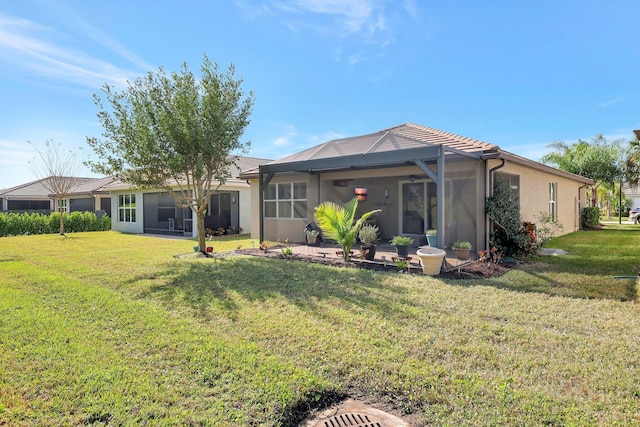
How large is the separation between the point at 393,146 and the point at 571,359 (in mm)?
6560

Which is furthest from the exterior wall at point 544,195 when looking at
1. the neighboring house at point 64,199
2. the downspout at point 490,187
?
the neighboring house at point 64,199

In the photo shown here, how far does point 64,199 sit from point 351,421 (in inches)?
1355

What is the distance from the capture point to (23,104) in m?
14.9

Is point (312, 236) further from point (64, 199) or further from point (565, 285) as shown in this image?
point (64, 199)

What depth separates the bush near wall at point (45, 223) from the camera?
19344mm

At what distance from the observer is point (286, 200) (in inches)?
531

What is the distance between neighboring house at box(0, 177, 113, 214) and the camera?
91.0 feet

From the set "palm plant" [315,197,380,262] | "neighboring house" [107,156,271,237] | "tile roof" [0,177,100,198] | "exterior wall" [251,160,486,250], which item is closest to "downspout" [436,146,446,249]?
"palm plant" [315,197,380,262]

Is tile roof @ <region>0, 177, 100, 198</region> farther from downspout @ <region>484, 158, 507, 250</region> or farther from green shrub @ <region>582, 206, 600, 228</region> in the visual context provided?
green shrub @ <region>582, 206, 600, 228</region>

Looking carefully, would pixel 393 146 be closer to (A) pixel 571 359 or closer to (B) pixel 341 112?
(A) pixel 571 359

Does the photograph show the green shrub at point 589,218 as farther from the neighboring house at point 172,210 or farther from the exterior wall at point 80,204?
the exterior wall at point 80,204

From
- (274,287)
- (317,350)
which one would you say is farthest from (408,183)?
(317,350)

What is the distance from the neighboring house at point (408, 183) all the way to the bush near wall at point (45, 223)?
13216 millimetres

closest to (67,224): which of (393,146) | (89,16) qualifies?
(89,16)
